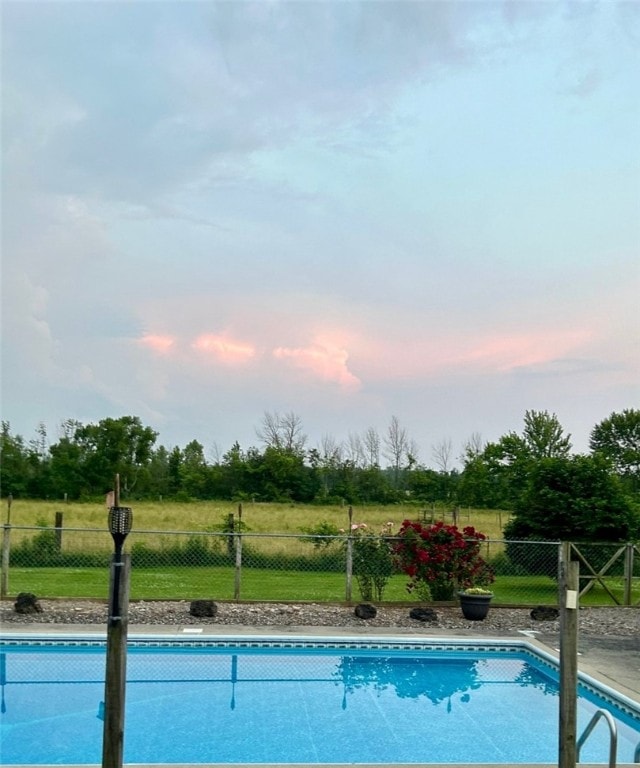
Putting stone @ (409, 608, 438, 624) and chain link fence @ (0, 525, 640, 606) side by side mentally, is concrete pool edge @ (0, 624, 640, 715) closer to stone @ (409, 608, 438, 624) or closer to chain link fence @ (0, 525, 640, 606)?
stone @ (409, 608, 438, 624)

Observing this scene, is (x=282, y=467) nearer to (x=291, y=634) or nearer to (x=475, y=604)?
(x=475, y=604)

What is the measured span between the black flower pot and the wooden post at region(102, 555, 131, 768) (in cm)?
848

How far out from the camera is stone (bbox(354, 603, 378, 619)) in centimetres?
1222

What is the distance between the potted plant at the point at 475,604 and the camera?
12.4 meters

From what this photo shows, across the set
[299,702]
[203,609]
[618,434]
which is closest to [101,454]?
[203,609]

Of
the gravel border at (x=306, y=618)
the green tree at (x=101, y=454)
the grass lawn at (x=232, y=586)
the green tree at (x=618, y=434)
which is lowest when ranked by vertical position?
the grass lawn at (x=232, y=586)

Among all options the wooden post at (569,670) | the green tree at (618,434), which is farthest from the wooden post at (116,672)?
the green tree at (618,434)

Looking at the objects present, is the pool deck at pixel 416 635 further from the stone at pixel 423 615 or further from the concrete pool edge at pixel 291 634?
the stone at pixel 423 615

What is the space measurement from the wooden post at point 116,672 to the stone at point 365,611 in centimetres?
776

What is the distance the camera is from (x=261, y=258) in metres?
16.6

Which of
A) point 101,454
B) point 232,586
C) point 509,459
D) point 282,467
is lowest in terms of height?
point 232,586

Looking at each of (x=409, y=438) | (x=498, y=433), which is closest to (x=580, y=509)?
(x=498, y=433)

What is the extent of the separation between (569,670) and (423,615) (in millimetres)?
7697

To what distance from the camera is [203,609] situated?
469 inches
